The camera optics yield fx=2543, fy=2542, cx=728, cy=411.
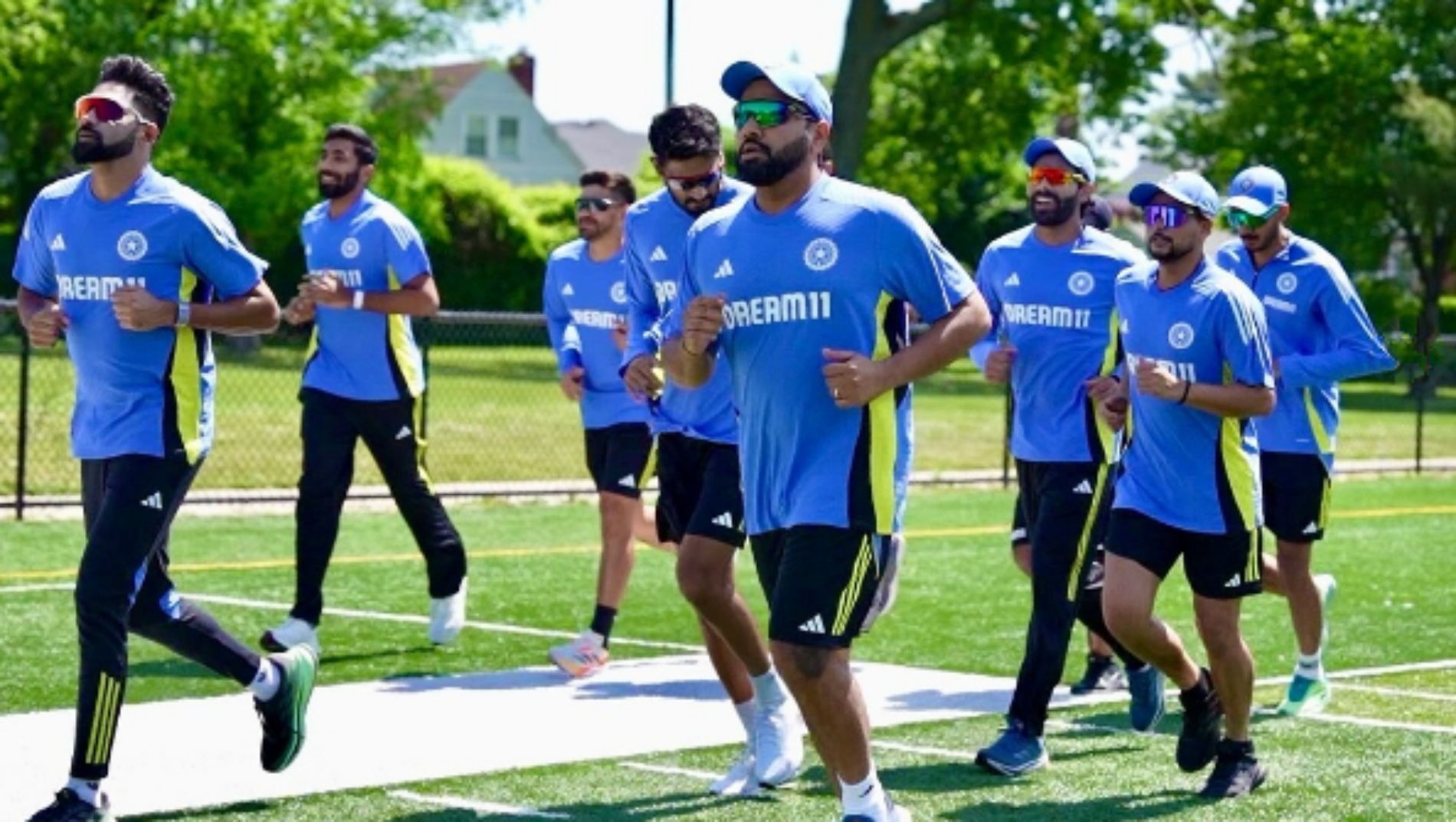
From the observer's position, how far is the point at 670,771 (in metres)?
8.61

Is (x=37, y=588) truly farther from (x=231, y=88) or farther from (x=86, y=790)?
(x=231, y=88)

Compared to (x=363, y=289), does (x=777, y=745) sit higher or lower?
lower

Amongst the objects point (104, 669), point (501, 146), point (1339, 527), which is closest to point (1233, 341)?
point (104, 669)

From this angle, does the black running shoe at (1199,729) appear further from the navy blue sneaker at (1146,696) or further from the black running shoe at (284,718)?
the black running shoe at (284,718)

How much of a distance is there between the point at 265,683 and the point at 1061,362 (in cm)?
329

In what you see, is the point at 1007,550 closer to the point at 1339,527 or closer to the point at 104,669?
the point at 1339,527

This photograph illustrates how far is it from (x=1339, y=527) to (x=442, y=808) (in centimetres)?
1336

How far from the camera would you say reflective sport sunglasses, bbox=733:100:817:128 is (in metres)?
6.72

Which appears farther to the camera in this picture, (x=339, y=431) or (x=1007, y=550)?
(x=1007, y=550)

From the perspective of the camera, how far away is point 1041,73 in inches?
1673

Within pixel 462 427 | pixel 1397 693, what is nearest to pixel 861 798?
pixel 1397 693

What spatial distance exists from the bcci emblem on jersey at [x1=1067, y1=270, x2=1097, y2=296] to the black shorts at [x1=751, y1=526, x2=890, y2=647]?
284 cm

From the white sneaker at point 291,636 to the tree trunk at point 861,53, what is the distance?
27.8 metres

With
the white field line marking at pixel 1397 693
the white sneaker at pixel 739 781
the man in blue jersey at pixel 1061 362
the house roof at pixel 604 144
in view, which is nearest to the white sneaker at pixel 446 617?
the man in blue jersey at pixel 1061 362
